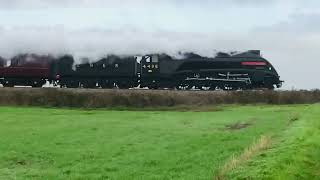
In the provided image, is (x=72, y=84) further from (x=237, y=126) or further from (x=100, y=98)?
(x=237, y=126)

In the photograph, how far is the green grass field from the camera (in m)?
13.3

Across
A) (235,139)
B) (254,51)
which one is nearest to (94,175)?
(235,139)

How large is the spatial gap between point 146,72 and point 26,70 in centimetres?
905

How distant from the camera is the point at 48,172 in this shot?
14.7 meters

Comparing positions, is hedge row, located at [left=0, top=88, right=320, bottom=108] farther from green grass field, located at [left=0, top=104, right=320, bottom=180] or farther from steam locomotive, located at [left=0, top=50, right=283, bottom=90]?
green grass field, located at [left=0, top=104, right=320, bottom=180]

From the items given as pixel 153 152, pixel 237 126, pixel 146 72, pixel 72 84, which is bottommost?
pixel 153 152

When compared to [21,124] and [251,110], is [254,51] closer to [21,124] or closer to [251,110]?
[251,110]

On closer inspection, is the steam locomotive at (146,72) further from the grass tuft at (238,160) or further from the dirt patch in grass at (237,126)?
the grass tuft at (238,160)

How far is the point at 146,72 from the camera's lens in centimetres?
4875

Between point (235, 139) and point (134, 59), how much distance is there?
29.1 metres

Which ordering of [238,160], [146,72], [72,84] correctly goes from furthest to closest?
[146,72]
[72,84]
[238,160]

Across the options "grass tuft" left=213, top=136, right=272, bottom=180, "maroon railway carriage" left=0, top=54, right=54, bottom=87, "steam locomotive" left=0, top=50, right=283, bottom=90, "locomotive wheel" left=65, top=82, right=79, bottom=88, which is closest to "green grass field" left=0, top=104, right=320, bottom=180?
"grass tuft" left=213, top=136, right=272, bottom=180

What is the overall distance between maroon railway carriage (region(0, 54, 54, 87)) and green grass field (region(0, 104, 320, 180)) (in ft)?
65.6

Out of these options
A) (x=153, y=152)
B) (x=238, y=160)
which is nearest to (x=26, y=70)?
(x=153, y=152)
